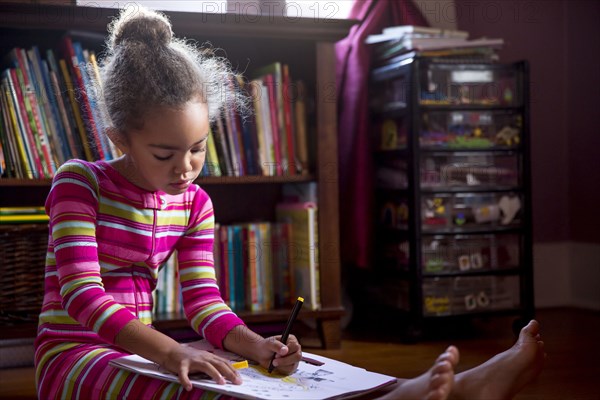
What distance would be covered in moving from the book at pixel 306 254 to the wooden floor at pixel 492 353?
135 millimetres

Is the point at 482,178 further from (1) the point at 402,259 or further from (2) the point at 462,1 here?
(2) the point at 462,1

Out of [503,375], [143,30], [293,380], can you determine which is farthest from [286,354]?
[143,30]

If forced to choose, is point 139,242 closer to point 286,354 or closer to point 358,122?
point 286,354

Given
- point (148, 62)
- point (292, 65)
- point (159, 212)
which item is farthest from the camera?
point (292, 65)

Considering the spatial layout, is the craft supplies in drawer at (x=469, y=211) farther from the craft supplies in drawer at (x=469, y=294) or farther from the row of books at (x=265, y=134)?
the row of books at (x=265, y=134)

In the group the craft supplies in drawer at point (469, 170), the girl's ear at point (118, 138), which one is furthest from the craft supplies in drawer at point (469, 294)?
the girl's ear at point (118, 138)

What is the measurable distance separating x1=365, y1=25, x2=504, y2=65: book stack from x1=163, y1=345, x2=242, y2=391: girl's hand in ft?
3.96

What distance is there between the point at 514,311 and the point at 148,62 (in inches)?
51.6

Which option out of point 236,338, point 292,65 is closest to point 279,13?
point 292,65

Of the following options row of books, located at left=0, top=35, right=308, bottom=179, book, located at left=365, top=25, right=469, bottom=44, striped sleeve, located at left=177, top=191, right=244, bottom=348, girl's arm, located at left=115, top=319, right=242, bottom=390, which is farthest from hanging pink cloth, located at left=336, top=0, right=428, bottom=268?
girl's arm, located at left=115, top=319, right=242, bottom=390

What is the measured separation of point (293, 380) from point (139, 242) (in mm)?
320

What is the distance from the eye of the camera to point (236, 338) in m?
1.05

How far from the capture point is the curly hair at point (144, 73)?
3.28ft

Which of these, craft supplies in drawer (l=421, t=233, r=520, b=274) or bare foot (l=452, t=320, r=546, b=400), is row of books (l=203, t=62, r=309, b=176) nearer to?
craft supplies in drawer (l=421, t=233, r=520, b=274)
